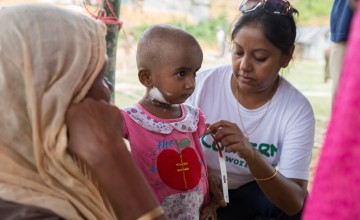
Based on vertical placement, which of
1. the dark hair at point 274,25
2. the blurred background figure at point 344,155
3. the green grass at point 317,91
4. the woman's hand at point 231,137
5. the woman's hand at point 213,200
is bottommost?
the green grass at point 317,91

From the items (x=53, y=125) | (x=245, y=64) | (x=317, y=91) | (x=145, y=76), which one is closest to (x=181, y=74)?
(x=145, y=76)

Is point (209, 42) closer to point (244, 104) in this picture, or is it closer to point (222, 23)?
point (222, 23)

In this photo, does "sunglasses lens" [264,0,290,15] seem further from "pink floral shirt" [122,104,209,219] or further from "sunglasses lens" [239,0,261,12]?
"pink floral shirt" [122,104,209,219]

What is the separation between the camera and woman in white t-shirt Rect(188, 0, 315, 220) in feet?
7.16

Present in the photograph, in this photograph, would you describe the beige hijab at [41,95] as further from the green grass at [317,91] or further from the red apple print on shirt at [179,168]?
the green grass at [317,91]

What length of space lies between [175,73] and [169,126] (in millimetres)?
217

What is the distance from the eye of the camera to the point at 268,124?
2.30m

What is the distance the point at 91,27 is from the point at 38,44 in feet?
0.56

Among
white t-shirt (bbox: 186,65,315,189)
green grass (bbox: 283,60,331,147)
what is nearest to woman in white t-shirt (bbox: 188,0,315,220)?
white t-shirt (bbox: 186,65,315,189)

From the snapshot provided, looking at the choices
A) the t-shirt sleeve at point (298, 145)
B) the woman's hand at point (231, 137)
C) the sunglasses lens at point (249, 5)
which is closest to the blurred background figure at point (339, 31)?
the t-shirt sleeve at point (298, 145)

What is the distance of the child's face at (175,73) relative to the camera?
1812mm

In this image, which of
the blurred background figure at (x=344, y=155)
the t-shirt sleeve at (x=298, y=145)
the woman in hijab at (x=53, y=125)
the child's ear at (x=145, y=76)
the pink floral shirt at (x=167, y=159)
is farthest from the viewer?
the t-shirt sleeve at (x=298, y=145)

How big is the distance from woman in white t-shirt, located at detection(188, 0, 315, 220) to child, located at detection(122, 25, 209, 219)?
0.81 feet

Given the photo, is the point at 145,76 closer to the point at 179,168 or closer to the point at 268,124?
the point at 179,168
